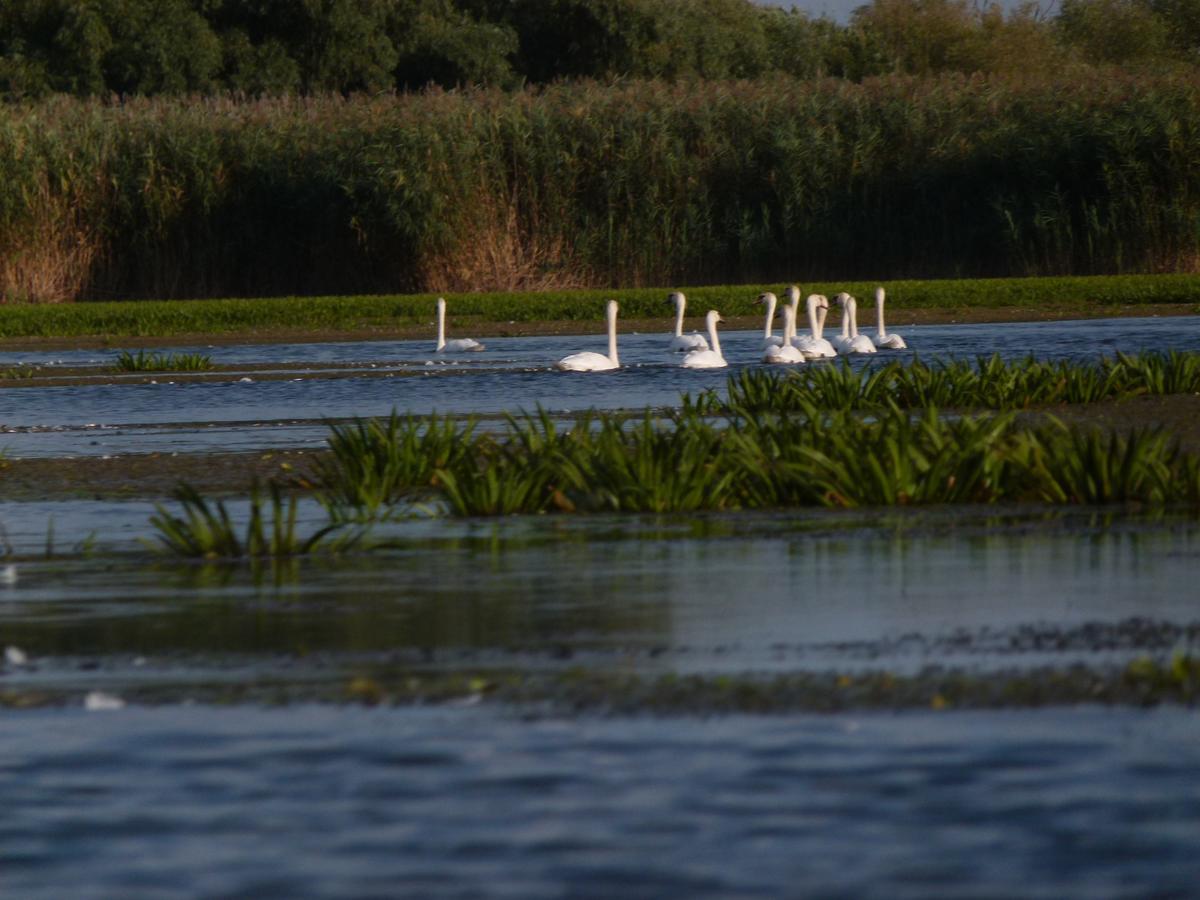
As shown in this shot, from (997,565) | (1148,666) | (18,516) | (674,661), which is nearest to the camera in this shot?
(1148,666)

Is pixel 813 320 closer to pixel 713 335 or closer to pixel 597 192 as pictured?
pixel 713 335

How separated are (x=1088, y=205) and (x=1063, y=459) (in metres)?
26.6

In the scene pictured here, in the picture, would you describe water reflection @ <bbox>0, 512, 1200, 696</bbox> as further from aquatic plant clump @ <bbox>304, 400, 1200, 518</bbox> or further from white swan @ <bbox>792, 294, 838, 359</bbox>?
white swan @ <bbox>792, 294, 838, 359</bbox>

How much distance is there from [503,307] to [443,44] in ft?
80.3

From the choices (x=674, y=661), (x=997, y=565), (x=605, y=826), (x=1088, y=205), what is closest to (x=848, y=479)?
(x=997, y=565)

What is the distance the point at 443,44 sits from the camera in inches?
2235

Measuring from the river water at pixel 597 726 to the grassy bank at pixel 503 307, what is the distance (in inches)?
909

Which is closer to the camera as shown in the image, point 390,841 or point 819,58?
point 390,841

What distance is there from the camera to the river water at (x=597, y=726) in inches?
170

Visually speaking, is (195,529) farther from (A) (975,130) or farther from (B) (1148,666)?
(A) (975,130)

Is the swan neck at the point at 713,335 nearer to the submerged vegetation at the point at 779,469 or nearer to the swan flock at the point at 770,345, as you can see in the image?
the swan flock at the point at 770,345

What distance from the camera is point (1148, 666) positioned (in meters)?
5.98

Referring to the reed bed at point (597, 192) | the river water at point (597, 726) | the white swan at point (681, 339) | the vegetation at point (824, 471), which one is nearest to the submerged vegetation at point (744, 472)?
the vegetation at point (824, 471)

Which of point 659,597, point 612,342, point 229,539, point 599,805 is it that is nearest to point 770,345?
point 612,342
